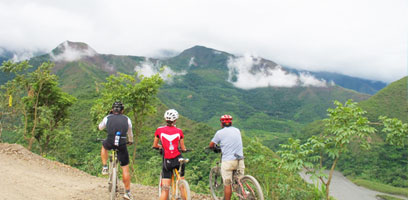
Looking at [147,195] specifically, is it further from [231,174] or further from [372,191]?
[372,191]

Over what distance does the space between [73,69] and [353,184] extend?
469 feet

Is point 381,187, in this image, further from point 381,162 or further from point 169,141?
point 169,141

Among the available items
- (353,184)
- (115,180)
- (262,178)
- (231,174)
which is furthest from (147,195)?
(353,184)

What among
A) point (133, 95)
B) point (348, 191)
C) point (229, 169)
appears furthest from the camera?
point (348, 191)

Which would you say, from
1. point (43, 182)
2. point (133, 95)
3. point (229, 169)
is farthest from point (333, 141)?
point (133, 95)

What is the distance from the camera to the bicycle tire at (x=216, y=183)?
5.78 m

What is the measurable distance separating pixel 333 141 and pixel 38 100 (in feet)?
64.9

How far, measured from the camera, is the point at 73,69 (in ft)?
486

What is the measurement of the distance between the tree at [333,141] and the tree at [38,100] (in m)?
14.5

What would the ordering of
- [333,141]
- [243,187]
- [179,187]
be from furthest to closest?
1. [333,141]
2. [243,187]
3. [179,187]

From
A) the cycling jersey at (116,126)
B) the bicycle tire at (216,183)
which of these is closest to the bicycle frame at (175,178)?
the cycling jersey at (116,126)

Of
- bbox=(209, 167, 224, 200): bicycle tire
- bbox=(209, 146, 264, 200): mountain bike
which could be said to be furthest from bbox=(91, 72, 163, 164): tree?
bbox=(209, 146, 264, 200): mountain bike

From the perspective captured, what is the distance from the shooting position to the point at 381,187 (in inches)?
2547

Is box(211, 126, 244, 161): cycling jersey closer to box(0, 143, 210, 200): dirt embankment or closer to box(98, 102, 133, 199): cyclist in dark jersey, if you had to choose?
box(98, 102, 133, 199): cyclist in dark jersey
